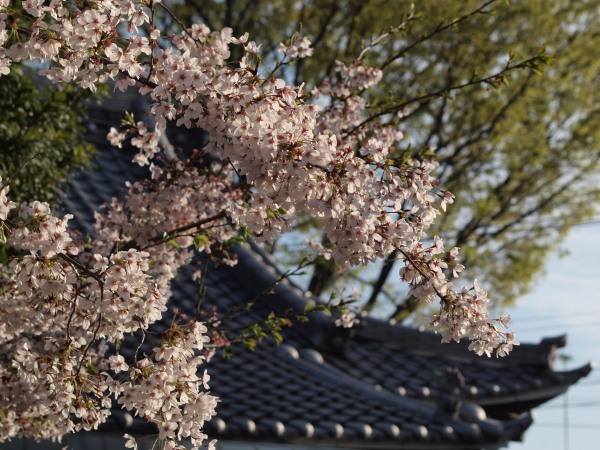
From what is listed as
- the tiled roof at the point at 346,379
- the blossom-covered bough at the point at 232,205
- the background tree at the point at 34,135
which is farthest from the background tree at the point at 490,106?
the blossom-covered bough at the point at 232,205

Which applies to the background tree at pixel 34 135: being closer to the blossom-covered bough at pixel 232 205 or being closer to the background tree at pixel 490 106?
the blossom-covered bough at pixel 232 205

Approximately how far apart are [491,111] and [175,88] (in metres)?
13.7

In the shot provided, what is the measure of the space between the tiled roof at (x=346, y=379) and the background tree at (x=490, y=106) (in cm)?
686

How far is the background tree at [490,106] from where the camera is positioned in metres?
16.4

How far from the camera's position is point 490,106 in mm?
16516

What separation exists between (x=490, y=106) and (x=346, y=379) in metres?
9.81

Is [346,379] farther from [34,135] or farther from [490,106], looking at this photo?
[490,106]

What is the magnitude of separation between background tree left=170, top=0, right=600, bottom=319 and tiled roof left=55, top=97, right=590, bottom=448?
6.86m

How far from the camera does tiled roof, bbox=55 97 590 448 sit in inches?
281

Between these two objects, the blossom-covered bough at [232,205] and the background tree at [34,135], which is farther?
the background tree at [34,135]

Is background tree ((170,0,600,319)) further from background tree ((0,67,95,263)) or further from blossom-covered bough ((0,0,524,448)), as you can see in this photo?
blossom-covered bough ((0,0,524,448))

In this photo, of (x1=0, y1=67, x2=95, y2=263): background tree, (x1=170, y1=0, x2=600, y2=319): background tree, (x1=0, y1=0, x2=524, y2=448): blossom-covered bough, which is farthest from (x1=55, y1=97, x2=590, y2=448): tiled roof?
(x1=170, y1=0, x2=600, y2=319): background tree

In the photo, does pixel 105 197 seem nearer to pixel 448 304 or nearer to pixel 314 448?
pixel 314 448

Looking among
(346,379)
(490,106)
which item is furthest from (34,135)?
(490,106)
